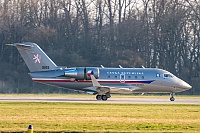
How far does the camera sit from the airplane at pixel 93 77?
1861 inches

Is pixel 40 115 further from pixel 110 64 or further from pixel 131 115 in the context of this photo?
pixel 110 64

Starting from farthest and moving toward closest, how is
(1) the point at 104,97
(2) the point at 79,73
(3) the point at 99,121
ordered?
1. (2) the point at 79,73
2. (1) the point at 104,97
3. (3) the point at 99,121

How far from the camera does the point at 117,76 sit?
48281 millimetres

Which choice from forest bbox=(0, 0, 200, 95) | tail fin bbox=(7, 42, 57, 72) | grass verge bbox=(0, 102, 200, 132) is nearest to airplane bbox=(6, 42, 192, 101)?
tail fin bbox=(7, 42, 57, 72)

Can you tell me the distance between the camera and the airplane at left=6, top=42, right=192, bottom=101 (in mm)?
47281

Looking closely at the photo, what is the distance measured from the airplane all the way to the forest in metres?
22.8

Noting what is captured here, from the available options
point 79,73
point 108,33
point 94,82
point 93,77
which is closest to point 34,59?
point 79,73

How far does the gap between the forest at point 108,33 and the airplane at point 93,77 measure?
22780 mm

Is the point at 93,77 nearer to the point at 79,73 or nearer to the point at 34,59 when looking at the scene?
the point at 79,73

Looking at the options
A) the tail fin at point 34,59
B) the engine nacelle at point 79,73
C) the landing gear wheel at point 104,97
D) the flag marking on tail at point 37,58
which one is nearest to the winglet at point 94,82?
the engine nacelle at point 79,73

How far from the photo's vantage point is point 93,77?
46469mm

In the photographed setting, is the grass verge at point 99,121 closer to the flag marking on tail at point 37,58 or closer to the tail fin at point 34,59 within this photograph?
the tail fin at point 34,59

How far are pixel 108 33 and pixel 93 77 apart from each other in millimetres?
35935

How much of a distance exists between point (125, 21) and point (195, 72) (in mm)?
12398
